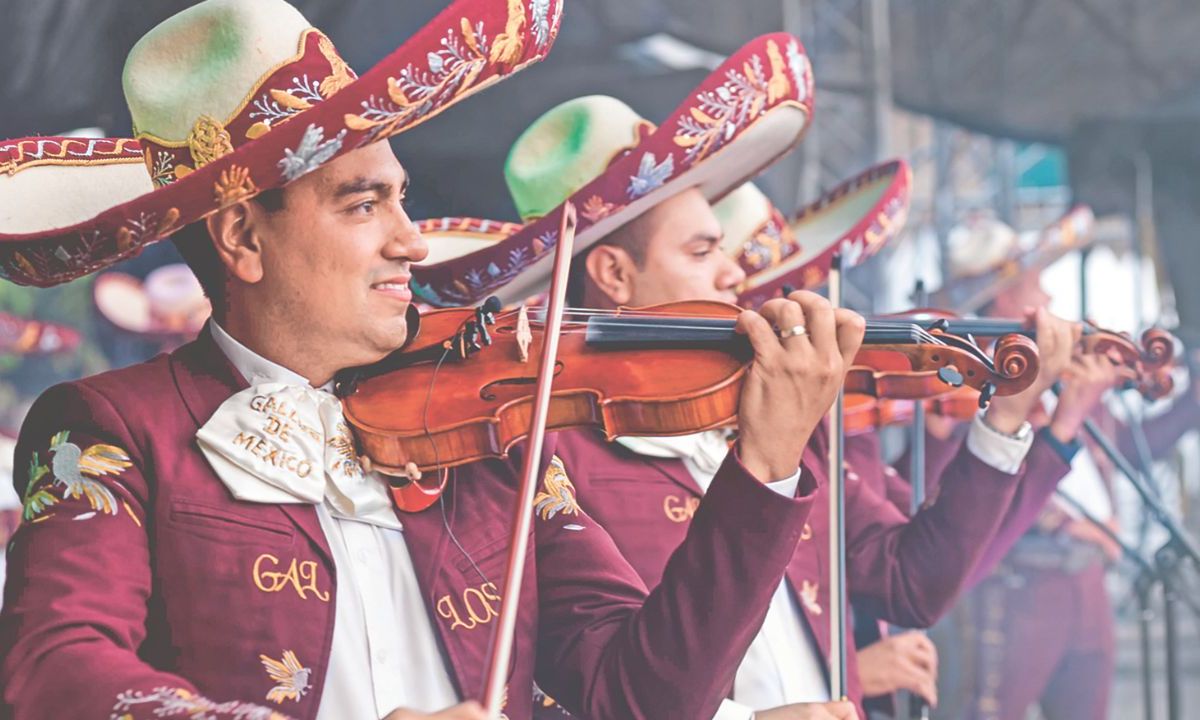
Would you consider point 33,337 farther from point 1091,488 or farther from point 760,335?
point 1091,488

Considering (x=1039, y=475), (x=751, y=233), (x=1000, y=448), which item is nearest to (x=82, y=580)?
(x=1000, y=448)

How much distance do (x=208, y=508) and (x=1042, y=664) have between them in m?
3.76

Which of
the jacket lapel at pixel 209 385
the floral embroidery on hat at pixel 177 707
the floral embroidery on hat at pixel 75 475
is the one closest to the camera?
the floral embroidery on hat at pixel 177 707

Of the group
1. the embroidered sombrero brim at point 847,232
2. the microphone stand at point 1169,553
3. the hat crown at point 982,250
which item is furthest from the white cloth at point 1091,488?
the embroidered sombrero brim at point 847,232

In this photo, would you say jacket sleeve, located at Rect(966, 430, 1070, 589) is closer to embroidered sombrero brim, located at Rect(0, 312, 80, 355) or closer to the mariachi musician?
the mariachi musician

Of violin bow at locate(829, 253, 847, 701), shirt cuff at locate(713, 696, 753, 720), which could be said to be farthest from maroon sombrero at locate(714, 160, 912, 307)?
shirt cuff at locate(713, 696, 753, 720)

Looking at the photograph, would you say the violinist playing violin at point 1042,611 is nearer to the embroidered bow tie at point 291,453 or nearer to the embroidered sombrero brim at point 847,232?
the embroidered sombrero brim at point 847,232

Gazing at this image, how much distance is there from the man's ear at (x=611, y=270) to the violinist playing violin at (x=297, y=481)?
2.26 feet

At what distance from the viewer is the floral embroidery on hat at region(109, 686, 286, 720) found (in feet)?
4.10

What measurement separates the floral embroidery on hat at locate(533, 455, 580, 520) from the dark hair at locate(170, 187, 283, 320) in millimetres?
401

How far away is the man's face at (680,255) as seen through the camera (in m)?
2.34

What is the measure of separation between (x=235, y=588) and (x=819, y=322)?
0.63 m

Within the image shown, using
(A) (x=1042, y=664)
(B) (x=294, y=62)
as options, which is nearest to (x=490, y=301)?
(B) (x=294, y=62)

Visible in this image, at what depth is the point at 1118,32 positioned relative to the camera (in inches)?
250
